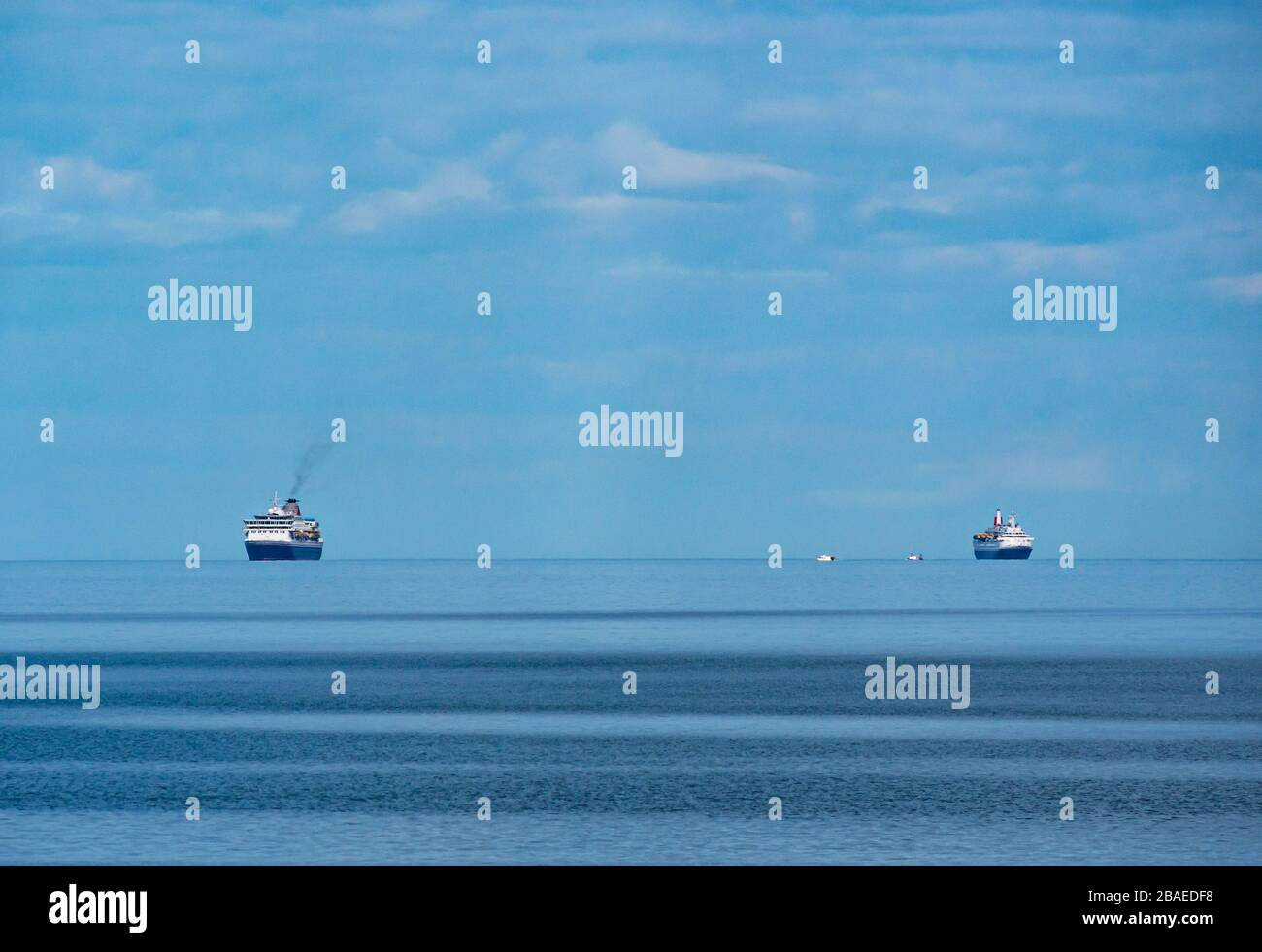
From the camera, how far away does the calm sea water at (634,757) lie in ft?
108

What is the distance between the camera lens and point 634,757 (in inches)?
1794

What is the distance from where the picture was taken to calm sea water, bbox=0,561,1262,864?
108ft

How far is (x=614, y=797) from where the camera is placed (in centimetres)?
3822

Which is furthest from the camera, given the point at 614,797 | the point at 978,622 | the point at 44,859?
the point at 978,622

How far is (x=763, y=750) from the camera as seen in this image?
4678 cm
